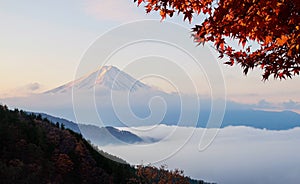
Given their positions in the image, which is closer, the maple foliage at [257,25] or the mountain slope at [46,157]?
the maple foliage at [257,25]

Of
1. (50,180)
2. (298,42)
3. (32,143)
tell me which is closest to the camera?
(298,42)

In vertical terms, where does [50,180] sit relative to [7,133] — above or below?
below

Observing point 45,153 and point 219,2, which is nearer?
point 219,2

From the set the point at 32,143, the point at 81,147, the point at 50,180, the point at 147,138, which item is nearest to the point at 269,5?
the point at 147,138

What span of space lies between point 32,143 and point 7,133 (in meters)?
5.21

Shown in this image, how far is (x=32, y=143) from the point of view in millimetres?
88312

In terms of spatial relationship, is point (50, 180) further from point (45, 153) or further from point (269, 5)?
point (269, 5)

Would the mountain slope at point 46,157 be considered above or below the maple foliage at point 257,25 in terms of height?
above

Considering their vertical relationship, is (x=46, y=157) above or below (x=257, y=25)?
above

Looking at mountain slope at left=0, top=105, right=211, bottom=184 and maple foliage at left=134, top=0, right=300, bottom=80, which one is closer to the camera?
maple foliage at left=134, top=0, right=300, bottom=80

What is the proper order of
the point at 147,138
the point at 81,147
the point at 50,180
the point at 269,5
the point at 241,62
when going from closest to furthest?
the point at 269,5
the point at 241,62
the point at 147,138
the point at 50,180
the point at 81,147

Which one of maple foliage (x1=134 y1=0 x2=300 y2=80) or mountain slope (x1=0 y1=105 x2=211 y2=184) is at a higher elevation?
mountain slope (x1=0 y1=105 x2=211 y2=184)

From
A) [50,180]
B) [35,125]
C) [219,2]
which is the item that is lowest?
[219,2]

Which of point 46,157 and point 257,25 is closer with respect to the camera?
point 257,25
